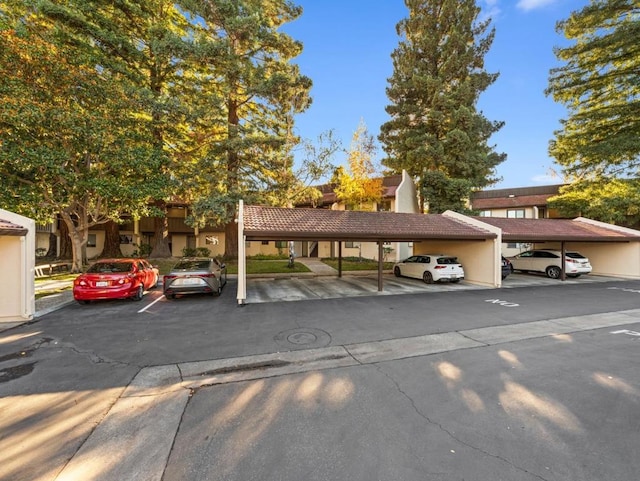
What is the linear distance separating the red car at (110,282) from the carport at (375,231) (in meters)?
3.71

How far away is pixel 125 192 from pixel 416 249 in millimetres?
18548

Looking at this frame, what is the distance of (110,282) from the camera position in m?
9.65

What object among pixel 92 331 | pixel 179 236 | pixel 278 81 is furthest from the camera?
pixel 179 236

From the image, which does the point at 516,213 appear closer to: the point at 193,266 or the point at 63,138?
the point at 193,266

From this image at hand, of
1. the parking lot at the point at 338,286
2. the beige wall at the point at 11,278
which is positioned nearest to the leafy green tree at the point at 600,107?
the parking lot at the point at 338,286

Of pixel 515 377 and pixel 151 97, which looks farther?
pixel 151 97

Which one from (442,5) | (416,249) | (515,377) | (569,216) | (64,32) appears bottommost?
(515,377)

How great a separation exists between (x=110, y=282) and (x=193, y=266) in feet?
8.49

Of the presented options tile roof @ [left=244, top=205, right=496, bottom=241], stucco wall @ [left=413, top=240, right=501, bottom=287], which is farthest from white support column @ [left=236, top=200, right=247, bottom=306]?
stucco wall @ [left=413, top=240, right=501, bottom=287]

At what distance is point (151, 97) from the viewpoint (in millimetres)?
15484

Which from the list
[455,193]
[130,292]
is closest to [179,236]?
[130,292]

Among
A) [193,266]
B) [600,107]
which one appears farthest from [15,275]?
[600,107]

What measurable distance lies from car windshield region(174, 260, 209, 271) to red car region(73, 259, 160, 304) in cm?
143

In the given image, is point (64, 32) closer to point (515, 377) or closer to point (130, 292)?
point (130, 292)
